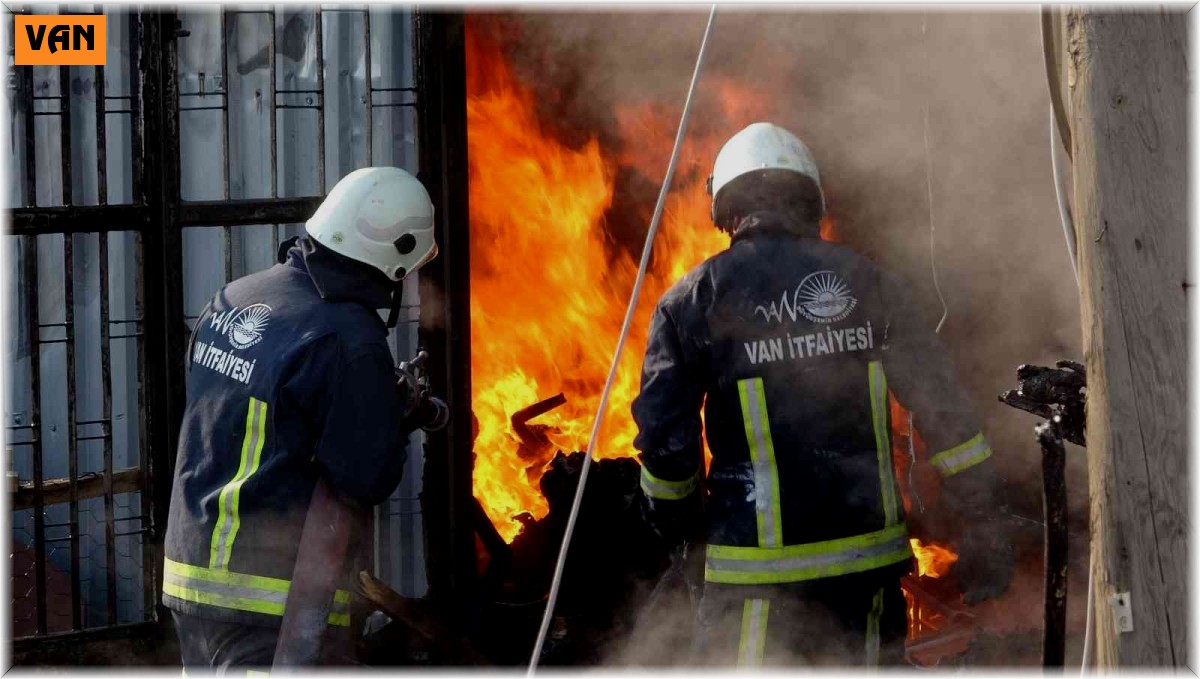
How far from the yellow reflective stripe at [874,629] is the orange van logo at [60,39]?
4.10 metres

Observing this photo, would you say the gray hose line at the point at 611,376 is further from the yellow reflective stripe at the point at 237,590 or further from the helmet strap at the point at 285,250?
the helmet strap at the point at 285,250

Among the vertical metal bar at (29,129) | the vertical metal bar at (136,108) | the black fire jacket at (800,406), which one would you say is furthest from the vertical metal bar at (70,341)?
the black fire jacket at (800,406)

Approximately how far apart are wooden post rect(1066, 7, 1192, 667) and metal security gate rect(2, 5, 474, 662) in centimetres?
346

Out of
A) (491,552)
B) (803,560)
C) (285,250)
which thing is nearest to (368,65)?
(285,250)

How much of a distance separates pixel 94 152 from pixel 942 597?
4.38 m

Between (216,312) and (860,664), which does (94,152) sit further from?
(860,664)

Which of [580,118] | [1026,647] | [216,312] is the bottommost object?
[1026,647]

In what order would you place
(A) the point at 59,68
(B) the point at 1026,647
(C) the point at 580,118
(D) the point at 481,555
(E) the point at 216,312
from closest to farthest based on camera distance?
(E) the point at 216,312 < (B) the point at 1026,647 < (A) the point at 59,68 < (D) the point at 481,555 < (C) the point at 580,118

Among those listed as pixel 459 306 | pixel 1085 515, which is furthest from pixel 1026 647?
pixel 459 306

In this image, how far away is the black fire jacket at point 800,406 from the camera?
425 cm

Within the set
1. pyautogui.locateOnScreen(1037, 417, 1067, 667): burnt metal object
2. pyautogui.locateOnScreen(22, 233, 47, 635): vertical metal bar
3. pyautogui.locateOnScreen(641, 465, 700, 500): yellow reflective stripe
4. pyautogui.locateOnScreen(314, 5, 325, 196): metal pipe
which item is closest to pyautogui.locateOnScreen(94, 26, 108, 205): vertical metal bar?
pyautogui.locateOnScreen(22, 233, 47, 635): vertical metal bar

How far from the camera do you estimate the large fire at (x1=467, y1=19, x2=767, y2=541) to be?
654 cm

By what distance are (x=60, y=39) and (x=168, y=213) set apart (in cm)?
90

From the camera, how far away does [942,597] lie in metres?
6.14
